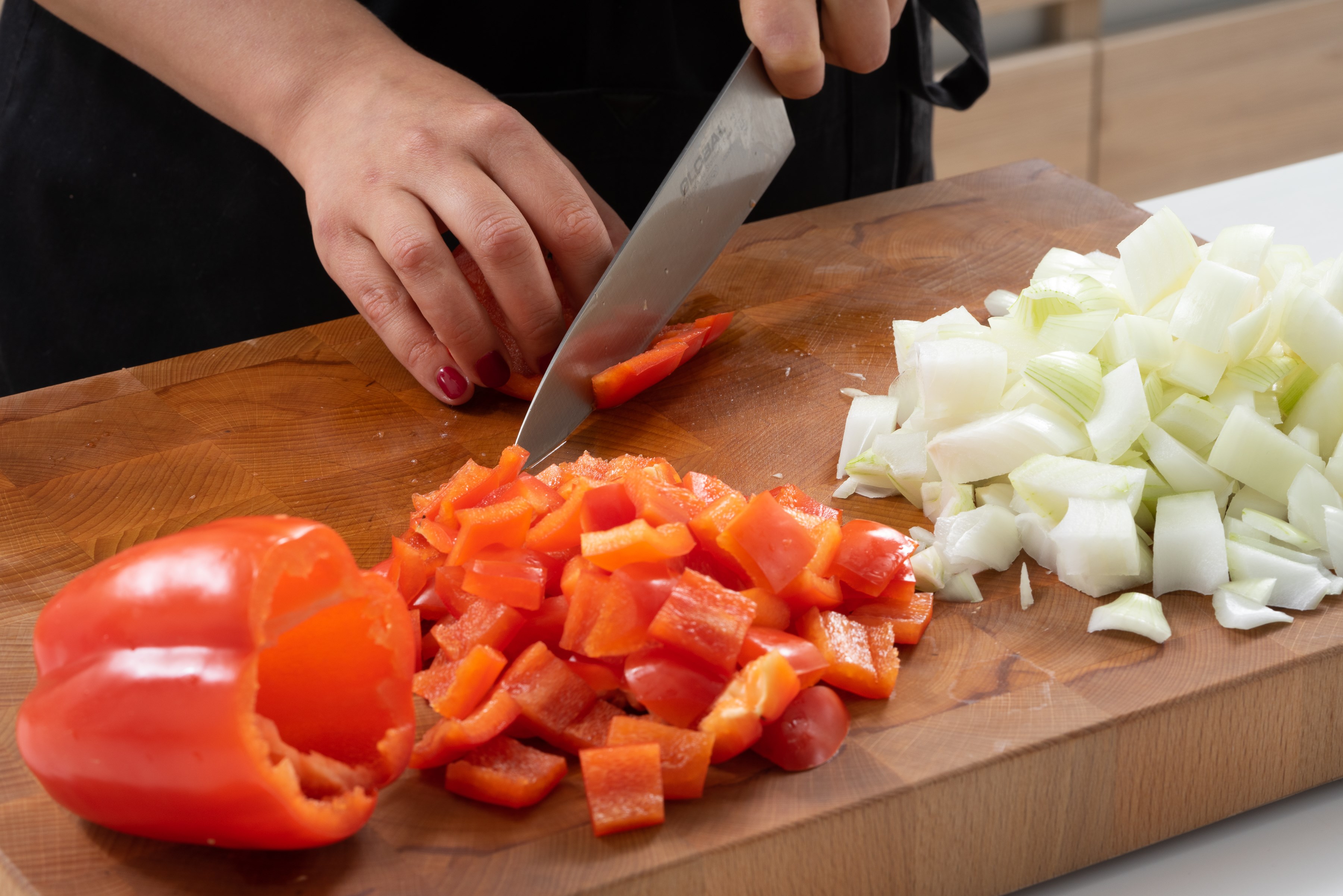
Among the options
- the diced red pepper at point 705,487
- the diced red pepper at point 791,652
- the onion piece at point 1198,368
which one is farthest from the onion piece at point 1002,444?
the diced red pepper at point 791,652

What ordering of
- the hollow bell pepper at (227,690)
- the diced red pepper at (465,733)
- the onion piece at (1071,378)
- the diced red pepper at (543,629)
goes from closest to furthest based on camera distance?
1. the hollow bell pepper at (227,690)
2. the diced red pepper at (465,733)
3. the diced red pepper at (543,629)
4. the onion piece at (1071,378)

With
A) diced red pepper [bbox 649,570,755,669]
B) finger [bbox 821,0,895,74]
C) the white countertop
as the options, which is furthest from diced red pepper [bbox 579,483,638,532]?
finger [bbox 821,0,895,74]

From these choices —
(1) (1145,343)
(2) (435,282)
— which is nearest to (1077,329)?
(1) (1145,343)

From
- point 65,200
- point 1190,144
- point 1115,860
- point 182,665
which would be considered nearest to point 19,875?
point 182,665

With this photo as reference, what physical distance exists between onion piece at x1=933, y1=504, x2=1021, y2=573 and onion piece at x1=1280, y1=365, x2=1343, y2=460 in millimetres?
323

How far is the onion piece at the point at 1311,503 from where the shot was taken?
1187 millimetres

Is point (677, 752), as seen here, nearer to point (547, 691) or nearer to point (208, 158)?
point (547, 691)

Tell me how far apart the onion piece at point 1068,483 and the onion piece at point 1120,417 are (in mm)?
22

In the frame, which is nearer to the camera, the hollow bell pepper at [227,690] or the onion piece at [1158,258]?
→ the hollow bell pepper at [227,690]

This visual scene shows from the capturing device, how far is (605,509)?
112cm

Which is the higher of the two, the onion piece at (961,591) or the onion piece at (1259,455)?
the onion piece at (1259,455)

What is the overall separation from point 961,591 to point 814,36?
0.77 metres

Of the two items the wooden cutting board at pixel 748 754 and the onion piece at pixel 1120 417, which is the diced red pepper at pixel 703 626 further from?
the onion piece at pixel 1120 417

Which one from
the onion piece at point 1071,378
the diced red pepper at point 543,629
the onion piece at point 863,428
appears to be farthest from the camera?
the onion piece at point 863,428
